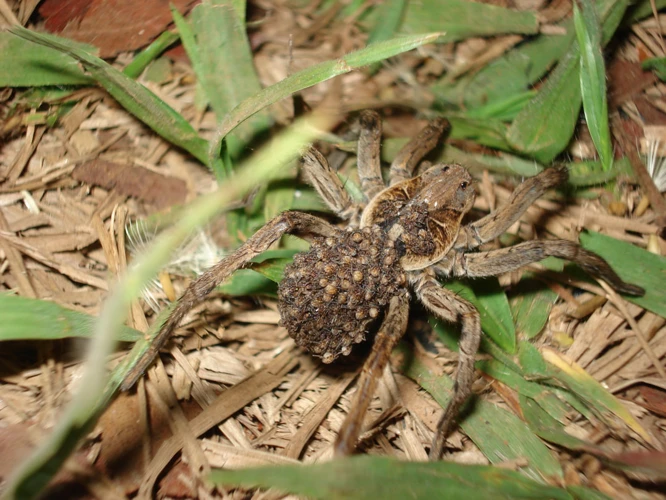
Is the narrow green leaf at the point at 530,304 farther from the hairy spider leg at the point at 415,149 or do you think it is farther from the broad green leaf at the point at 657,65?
the broad green leaf at the point at 657,65

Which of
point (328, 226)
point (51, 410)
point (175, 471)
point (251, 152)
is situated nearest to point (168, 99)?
point (251, 152)

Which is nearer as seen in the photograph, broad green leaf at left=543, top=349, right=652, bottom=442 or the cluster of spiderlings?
the cluster of spiderlings

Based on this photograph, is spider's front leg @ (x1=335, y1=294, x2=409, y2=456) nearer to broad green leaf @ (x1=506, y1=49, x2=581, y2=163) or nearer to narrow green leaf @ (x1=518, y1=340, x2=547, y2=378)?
narrow green leaf @ (x1=518, y1=340, x2=547, y2=378)

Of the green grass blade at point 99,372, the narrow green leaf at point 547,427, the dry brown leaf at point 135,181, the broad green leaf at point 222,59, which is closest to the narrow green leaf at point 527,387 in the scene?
the narrow green leaf at point 547,427

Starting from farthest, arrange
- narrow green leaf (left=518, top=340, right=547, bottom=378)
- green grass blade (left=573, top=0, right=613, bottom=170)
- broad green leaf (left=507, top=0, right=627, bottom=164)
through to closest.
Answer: broad green leaf (left=507, top=0, right=627, bottom=164)
green grass blade (left=573, top=0, right=613, bottom=170)
narrow green leaf (left=518, top=340, right=547, bottom=378)

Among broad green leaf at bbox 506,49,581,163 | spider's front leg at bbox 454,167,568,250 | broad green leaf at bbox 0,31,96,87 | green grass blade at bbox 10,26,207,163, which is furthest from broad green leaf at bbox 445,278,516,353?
broad green leaf at bbox 0,31,96,87

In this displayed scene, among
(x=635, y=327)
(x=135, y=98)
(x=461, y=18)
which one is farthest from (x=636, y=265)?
(x=135, y=98)

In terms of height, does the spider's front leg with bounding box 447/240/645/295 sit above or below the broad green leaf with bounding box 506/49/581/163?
below

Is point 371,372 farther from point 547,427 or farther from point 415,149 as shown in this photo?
point 415,149
